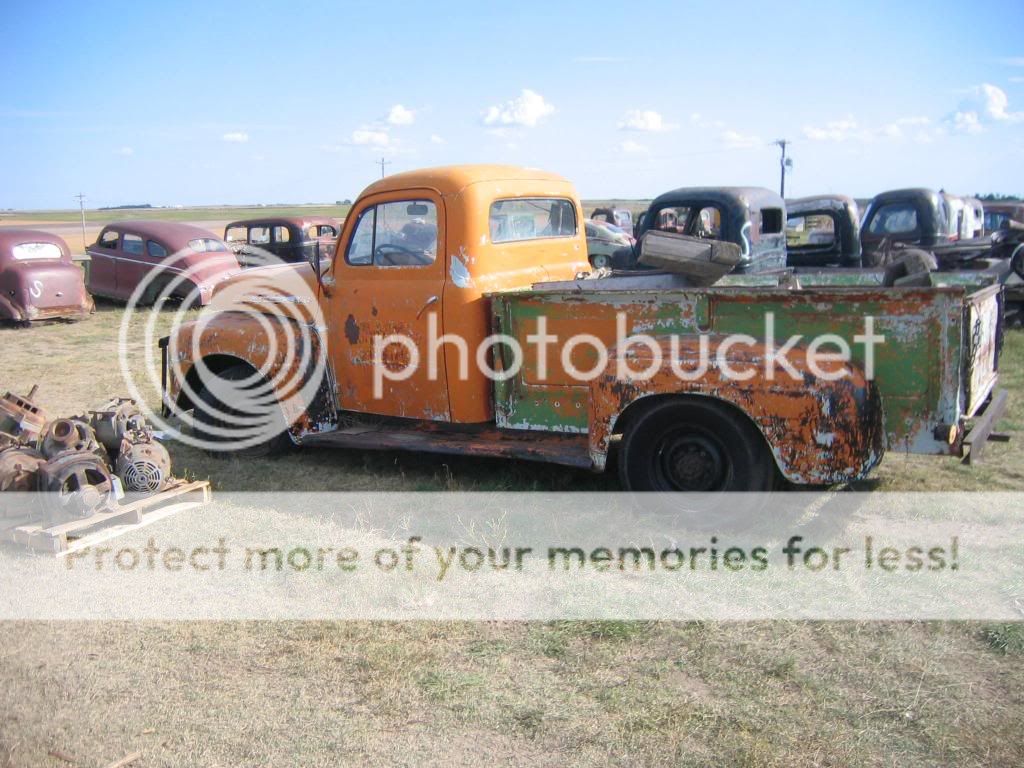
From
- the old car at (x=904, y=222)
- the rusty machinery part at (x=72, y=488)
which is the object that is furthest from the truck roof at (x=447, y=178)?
the old car at (x=904, y=222)

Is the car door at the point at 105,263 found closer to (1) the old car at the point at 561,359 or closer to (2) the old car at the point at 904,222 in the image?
(1) the old car at the point at 561,359

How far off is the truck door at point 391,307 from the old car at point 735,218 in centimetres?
589

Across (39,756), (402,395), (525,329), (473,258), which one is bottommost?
(39,756)

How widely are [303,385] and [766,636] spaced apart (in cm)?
349

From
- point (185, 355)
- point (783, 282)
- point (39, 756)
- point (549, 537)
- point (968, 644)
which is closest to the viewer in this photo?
point (39, 756)

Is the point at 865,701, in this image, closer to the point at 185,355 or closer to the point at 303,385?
the point at 303,385

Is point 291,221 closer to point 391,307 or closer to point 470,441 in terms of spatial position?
point 391,307

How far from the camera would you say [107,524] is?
511 cm

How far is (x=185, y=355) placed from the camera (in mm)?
6410

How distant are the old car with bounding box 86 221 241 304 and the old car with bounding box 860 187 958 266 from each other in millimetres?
10736

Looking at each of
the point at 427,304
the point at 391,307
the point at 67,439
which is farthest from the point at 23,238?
the point at 427,304

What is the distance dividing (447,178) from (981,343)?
3.15m

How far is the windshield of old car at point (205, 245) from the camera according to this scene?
16.0m

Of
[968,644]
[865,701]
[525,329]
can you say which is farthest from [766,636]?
[525,329]
